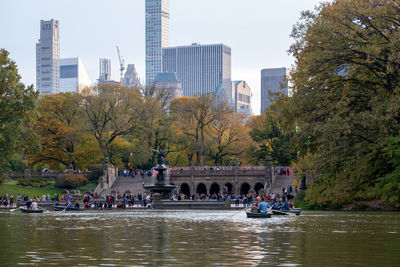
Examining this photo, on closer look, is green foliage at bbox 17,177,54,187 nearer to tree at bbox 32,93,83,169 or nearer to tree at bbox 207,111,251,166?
tree at bbox 32,93,83,169

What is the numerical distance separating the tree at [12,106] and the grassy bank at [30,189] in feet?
58.3

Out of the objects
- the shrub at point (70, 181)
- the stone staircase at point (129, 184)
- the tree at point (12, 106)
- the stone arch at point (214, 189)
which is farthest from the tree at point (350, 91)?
the stone arch at point (214, 189)

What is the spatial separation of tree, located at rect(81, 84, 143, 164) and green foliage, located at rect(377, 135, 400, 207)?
57.5 metres

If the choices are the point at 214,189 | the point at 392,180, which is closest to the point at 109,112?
the point at 214,189

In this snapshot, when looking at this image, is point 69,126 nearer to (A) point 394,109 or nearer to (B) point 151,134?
(B) point 151,134

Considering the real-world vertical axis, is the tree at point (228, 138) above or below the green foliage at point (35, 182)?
above

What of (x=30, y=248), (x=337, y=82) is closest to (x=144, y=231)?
(x=30, y=248)

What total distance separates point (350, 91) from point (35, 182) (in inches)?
2327

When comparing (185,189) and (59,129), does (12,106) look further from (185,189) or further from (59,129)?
(185,189)

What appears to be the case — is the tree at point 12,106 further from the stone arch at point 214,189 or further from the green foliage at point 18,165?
the stone arch at point 214,189

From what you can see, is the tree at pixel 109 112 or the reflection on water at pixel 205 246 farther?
the tree at pixel 109 112

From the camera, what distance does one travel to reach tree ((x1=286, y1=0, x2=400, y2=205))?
122 feet

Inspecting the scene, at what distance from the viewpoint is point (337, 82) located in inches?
1607

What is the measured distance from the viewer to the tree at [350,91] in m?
37.2
